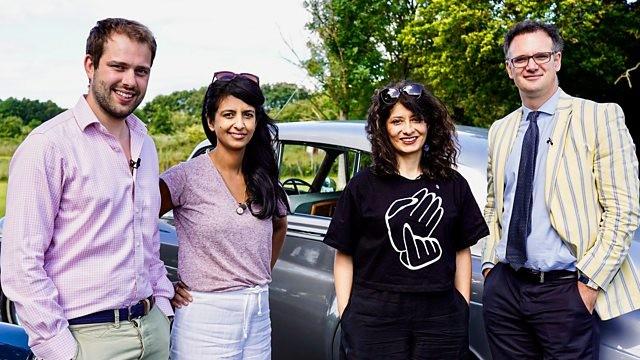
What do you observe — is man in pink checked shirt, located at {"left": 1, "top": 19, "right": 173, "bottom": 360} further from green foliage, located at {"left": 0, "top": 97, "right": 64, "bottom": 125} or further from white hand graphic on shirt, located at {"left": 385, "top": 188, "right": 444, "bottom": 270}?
green foliage, located at {"left": 0, "top": 97, "right": 64, "bottom": 125}

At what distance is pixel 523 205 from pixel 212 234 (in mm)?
1292

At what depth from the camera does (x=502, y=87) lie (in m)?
21.8

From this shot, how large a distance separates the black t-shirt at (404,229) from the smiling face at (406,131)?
0.13 m

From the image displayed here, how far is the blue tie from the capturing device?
8.67ft

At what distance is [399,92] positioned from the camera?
2699mm

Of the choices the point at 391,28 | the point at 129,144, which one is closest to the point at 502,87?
the point at 391,28

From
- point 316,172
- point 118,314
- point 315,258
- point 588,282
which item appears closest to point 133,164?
point 118,314

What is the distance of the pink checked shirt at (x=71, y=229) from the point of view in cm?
206

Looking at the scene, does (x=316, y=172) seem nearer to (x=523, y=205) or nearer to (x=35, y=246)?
(x=523, y=205)

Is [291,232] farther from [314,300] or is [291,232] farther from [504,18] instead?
[504,18]

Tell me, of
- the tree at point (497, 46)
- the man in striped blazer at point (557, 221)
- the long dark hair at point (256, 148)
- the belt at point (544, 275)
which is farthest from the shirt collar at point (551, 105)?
the tree at point (497, 46)

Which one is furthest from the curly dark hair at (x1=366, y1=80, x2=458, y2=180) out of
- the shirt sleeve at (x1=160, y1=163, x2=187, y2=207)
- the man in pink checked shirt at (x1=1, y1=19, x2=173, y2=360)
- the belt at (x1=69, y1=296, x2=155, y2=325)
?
the belt at (x1=69, y1=296, x2=155, y2=325)

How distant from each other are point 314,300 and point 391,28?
2151 centimetres

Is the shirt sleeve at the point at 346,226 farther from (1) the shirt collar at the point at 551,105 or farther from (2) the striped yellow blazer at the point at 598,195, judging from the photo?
(1) the shirt collar at the point at 551,105
